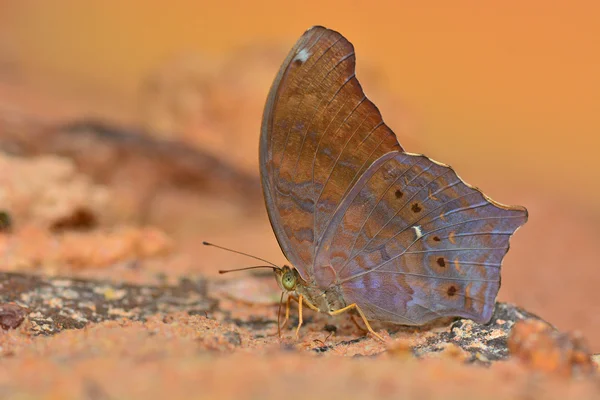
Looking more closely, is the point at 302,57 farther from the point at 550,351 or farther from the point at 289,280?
the point at 550,351

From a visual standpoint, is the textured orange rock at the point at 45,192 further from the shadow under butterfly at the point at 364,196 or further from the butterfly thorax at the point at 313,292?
the shadow under butterfly at the point at 364,196

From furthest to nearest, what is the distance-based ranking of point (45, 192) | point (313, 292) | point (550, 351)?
point (45, 192), point (313, 292), point (550, 351)

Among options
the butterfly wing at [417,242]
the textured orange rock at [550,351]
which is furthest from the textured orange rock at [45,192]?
the textured orange rock at [550,351]

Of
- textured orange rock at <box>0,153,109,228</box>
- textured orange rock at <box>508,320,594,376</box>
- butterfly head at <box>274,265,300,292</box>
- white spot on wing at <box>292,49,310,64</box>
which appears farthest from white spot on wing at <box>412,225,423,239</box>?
textured orange rock at <box>0,153,109,228</box>

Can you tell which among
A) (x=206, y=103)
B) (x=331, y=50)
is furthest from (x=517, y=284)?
(x=206, y=103)

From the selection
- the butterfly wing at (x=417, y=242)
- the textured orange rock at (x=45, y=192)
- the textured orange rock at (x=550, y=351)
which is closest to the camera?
the textured orange rock at (x=550, y=351)

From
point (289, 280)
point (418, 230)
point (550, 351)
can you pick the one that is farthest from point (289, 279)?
point (550, 351)

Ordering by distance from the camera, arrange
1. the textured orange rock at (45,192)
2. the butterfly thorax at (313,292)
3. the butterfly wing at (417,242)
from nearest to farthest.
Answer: the butterfly wing at (417,242) → the butterfly thorax at (313,292) → the textured orange rock at (45,192)
